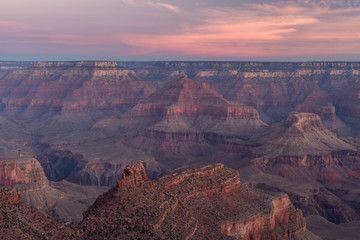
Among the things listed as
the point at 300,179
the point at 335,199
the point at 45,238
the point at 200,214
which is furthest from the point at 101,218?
the point at 300,179

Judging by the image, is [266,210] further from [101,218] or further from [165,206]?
[101,218]

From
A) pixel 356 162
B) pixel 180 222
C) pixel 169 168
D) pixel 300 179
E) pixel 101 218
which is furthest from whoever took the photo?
pixel 169 168

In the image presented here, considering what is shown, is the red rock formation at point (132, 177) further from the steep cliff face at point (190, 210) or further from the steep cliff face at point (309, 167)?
the steep cliff face at point (309, 167)

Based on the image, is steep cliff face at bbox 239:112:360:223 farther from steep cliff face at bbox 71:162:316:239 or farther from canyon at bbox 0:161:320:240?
canyon at bbox 0:161:320:240

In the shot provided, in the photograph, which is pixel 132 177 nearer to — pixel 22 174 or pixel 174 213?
pixel 174 213

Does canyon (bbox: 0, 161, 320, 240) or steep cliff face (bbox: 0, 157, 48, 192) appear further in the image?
steep cliff face (bbox: 0, 157, 48, 192)

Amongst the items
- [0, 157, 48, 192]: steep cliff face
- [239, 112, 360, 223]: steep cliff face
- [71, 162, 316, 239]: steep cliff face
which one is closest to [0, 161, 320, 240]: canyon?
[71, 162, 316, 239]: steep cliff face

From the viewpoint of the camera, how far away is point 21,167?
11169 centimetres

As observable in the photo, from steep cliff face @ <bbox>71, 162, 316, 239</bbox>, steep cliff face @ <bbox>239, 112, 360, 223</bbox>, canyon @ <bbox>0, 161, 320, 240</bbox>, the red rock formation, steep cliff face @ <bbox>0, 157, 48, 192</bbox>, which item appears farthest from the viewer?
steep cliff face @ <bbox>239, 112, 360, 223</bbox>

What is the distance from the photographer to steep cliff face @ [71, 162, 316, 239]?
42.6 metres

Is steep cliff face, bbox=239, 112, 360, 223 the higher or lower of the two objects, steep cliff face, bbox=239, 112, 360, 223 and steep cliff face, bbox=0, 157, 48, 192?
the lower

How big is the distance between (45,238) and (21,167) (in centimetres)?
7977

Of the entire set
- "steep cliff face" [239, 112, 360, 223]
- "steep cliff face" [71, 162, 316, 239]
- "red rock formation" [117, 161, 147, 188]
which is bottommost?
"steep cliff face" [239, 112, 360, 223]

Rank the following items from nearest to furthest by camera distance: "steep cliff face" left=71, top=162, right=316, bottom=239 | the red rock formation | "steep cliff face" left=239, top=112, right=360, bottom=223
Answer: "steep cliff face" left=71, top=162, right=316, bottom=239, the red rock formation, "steep cliff face" left=239, top=112, right=360, bottom=223
